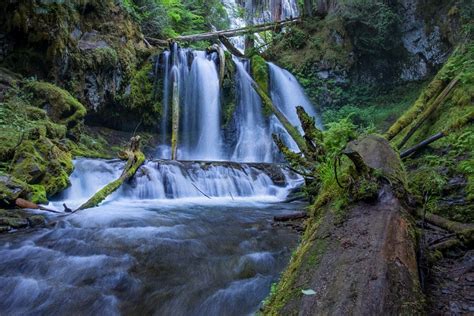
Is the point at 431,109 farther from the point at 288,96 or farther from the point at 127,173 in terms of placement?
the point at 288,96

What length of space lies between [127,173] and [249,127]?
854 centimetres

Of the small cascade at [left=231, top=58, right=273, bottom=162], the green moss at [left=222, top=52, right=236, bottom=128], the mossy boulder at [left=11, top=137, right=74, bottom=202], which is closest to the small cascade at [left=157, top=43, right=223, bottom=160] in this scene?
the green moss at [left=222, top=52, right=236, bottom=128]

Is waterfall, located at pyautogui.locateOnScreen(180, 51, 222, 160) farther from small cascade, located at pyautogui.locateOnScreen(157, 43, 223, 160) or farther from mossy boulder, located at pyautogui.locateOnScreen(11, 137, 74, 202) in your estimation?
mossy boulder, located at pyautogui.locateOnScreen(11, 137, 74, 202)

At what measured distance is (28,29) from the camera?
9.23 m

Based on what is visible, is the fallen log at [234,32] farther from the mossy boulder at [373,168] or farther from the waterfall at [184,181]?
the mossy boulder at [373,168]

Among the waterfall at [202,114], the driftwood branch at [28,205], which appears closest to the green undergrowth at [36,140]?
the driftwood branch at [28,205]

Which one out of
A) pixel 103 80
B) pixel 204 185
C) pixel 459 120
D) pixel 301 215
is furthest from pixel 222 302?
pixel 103 80

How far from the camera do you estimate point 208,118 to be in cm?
1504

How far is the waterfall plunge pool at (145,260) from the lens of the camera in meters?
3.12

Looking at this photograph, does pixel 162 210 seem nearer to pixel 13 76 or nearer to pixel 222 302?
pixel 222 302

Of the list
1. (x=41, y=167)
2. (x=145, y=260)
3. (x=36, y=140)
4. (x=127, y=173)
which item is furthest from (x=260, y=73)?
(x=145, y=260)

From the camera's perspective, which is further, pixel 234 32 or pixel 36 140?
pixel 234 32

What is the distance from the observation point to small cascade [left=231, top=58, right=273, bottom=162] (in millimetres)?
14945

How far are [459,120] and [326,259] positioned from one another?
534 centimetres
